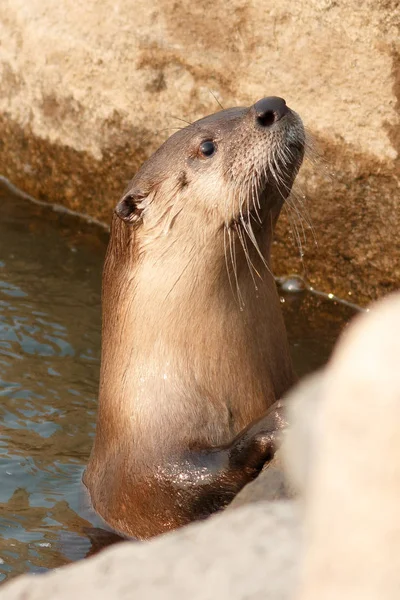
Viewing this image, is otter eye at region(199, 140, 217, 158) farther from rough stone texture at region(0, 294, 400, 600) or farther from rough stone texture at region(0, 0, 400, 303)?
rough stone texture at region(0, 294, 400, 600)

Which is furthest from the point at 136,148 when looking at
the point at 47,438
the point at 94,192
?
the point at 47,438

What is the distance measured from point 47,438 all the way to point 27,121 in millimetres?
2542

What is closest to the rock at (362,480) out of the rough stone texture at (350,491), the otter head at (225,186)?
the rough stone texture at (350,491)

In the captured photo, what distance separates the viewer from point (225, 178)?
13.4ft

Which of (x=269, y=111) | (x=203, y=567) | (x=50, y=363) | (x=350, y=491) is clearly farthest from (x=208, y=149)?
(x=350, y=491)

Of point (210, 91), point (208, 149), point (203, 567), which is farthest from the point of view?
point (210, 91)

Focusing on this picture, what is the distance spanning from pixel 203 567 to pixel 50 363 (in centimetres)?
384

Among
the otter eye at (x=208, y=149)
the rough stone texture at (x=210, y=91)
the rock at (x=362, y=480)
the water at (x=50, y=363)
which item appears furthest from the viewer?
the rough stone texture at (x=210, y=91)

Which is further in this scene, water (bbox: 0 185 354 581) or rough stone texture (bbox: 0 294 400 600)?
water (bbox: 0 185 354 581)

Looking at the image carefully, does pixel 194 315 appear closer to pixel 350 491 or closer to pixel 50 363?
pixel 50 363

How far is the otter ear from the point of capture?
4.17 metres

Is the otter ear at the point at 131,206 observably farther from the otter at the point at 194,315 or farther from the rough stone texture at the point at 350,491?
the rough stone texture at the point at 350,491

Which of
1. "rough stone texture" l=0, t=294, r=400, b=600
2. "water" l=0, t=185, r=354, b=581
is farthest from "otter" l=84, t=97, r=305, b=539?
"rough stone texture" l=0, t=294, r=400, b=600

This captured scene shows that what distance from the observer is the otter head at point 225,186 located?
13.1ft
